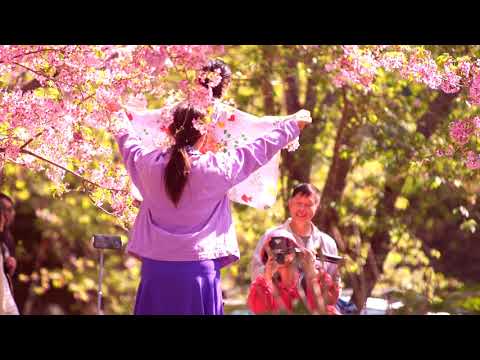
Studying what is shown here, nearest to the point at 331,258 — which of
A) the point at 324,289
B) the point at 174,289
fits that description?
the point at 324,289

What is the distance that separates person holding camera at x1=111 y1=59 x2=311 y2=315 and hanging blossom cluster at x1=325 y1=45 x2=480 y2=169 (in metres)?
1.09

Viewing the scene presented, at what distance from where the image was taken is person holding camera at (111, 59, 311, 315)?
3053mm

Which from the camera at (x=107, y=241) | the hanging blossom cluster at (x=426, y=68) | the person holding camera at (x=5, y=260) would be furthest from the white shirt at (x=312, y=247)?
the person holding camera at (x=5, y=260)

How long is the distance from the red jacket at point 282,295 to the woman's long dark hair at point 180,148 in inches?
25.7

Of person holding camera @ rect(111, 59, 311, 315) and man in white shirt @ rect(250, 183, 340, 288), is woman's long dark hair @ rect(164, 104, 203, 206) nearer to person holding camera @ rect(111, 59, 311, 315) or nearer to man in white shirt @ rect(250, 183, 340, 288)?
person holding camera @ rect(111, 59, 311, 315)

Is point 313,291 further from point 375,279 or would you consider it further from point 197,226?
point 375,279

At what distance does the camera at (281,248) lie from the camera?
11.9 feet

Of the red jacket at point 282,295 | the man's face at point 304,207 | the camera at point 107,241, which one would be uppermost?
the man's face at point 304,207

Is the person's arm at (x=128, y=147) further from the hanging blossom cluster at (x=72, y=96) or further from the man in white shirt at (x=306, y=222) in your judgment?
the man in white shirt at (x=306, y=222)

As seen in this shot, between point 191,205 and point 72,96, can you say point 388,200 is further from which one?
point 191,205

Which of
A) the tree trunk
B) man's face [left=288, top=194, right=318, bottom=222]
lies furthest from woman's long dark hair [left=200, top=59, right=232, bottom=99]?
the tree trunk

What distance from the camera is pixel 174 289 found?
3.07m
